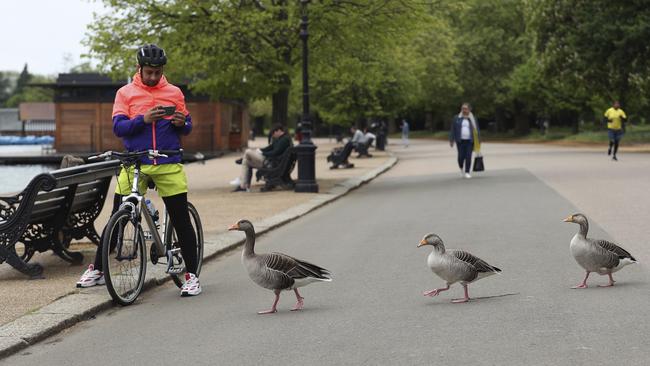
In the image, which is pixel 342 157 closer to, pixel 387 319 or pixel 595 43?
pixel 595 43

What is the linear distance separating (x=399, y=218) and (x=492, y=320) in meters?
7.94

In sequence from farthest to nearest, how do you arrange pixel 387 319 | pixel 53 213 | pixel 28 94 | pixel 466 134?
pixel 28 94 < pixel 466 134 < pixel 53 213 < pixel 387 319

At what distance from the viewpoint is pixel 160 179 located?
7.89m

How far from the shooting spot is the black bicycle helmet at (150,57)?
7.57 metres

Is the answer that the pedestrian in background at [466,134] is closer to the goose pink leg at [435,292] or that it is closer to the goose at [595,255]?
the goose at [595,255]

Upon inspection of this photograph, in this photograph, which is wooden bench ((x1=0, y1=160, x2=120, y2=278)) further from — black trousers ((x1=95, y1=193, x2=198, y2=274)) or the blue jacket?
the blue jacket

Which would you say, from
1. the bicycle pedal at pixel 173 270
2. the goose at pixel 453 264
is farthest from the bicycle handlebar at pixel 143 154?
the goose at pixel 453 264

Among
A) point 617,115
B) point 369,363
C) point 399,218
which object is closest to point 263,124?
point 617,115

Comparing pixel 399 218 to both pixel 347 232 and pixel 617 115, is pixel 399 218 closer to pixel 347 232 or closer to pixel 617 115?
pixel 347 232

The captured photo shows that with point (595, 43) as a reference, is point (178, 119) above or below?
below

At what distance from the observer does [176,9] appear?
70.7 feet

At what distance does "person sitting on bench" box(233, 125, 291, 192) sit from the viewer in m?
21.7

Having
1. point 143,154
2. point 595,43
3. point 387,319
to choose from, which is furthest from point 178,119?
point 595,43

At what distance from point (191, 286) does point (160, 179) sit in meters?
0.95
